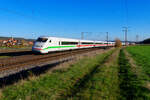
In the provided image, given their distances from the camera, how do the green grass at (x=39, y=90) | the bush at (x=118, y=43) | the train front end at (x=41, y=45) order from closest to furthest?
1. the green grass at (x=39, y=90)
2. the train front end at (x=41, y=45)
3. the bush at (x=118, y=43)

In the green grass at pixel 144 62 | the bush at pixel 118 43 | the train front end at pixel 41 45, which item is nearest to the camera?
the green grass at pixel 144 62

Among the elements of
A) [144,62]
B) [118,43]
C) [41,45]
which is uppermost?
[118,43]

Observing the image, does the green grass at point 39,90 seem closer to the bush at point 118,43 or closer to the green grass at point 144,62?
the green grass at point 144,62

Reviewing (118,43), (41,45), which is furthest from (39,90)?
(118,43)

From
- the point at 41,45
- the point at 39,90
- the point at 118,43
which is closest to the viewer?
the point at 39,90

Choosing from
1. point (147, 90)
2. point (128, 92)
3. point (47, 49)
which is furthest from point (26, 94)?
point (47, 49)

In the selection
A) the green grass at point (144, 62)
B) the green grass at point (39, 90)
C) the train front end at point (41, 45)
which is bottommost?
the green grass at point (144, 62)

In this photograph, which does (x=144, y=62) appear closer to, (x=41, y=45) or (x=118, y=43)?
(x=41, y=45)

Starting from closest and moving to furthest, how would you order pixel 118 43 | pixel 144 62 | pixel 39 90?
pixel 39 90 → pixel 144 62 → pixel 118 43

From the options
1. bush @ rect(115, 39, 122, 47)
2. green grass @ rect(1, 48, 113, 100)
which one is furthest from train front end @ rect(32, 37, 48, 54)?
bush @ rect(115, 39, 122, 47)

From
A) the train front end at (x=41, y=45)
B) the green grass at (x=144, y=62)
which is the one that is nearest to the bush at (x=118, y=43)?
the green grass at (x=144, y=62)

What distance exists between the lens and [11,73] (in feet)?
27.7

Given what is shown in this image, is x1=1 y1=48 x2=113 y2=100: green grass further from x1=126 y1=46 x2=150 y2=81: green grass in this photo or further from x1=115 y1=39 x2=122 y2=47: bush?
x1=115 y1=39 x2=122 y2=47: bush

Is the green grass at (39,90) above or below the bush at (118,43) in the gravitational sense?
below
